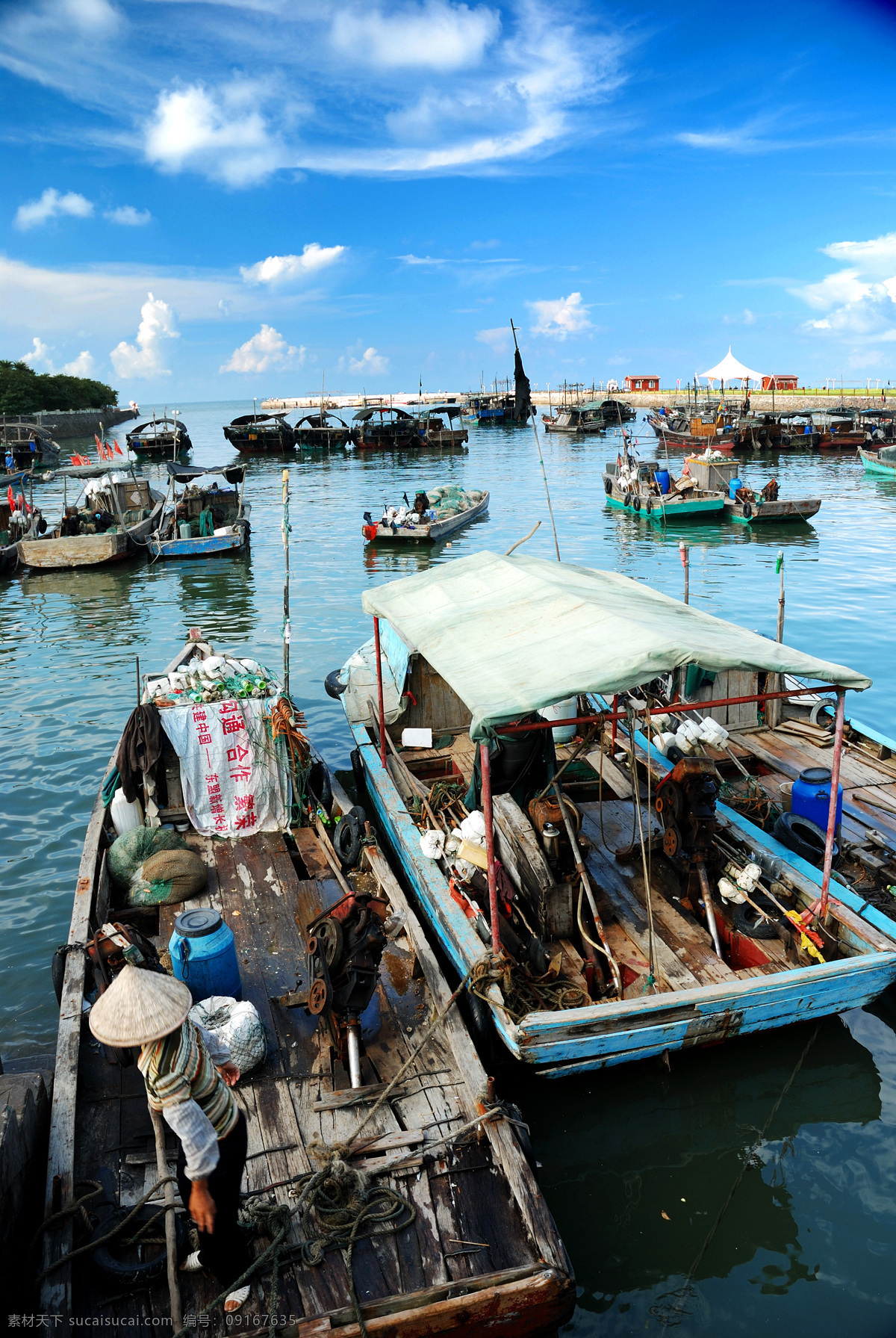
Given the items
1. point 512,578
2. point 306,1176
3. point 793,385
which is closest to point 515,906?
point 306,1176

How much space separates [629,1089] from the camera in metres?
5.95

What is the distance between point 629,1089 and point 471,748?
4.52m

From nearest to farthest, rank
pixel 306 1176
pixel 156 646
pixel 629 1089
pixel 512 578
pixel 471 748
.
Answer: pixel 306 1176 < pixel 629 1089 < pixel 512 578 < pixel 471 748 < pixel 156 646

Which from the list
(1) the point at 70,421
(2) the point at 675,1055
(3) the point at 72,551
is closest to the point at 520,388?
(2) the point at 675,1055

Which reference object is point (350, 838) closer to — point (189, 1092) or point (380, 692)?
point (380, 692)

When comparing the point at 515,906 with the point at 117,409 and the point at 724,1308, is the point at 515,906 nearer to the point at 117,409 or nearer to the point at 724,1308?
the point at 724,1308

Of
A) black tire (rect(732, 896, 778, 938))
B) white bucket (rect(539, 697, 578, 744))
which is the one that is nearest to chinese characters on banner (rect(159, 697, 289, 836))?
white bucket (rect(539, 697, 578, 744))

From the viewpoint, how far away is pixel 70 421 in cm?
8019

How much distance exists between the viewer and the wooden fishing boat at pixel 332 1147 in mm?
3850

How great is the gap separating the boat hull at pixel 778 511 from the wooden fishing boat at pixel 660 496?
111 cm

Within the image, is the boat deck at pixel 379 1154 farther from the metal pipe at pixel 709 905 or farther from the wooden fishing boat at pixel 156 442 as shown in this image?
the wooden fishing boat at pixel 156 442

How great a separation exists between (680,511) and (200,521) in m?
16.3

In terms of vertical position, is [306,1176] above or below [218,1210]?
below

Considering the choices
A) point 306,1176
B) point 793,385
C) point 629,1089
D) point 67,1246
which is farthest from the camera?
point 793,385
